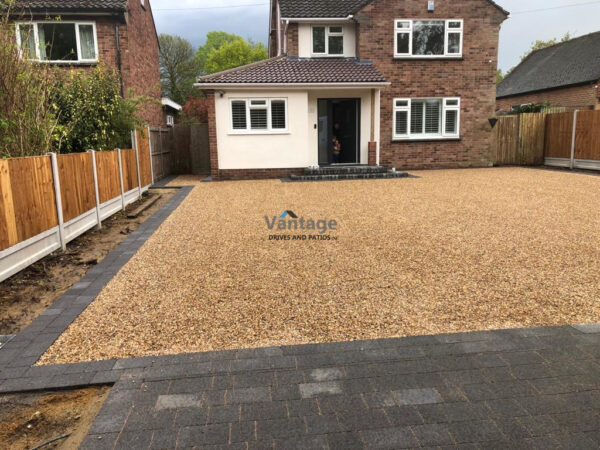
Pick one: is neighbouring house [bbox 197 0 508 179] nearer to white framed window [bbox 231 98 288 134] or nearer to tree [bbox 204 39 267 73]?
white framed window [bbox 231 98 288 134]

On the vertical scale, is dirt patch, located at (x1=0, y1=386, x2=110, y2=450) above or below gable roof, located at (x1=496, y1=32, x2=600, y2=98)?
below

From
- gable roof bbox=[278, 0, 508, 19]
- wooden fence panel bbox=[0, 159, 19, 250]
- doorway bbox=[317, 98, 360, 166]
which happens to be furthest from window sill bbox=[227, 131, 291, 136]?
wooden fence panel bbox=[0, 159, 19, 250]

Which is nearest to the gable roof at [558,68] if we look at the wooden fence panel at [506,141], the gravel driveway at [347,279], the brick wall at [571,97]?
the brick wall at [571,97]

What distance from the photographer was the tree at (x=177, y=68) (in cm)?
4597

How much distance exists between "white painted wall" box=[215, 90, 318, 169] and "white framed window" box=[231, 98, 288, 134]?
5.5 inches

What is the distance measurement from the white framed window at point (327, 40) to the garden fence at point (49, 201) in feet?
36.3

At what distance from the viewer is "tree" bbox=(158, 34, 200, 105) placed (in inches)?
1810

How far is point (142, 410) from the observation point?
2588 millimetres

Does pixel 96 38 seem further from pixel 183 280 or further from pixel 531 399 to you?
pixel 531 399

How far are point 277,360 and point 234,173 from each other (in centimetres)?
1354

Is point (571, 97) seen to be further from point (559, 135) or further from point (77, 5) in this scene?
point (77, 5)

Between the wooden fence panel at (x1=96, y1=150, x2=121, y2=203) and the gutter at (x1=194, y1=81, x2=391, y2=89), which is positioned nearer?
the wooden fence panel at (x1=96, y1=150, x2=121, y2=203)

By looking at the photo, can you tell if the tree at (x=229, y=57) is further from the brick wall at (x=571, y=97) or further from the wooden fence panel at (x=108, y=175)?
the wooden fence panel at (x=108, y=175)

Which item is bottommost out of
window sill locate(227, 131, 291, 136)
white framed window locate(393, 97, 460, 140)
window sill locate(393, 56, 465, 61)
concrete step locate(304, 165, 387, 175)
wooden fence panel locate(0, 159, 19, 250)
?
concrete step locate(304, 165, 387, 175)
